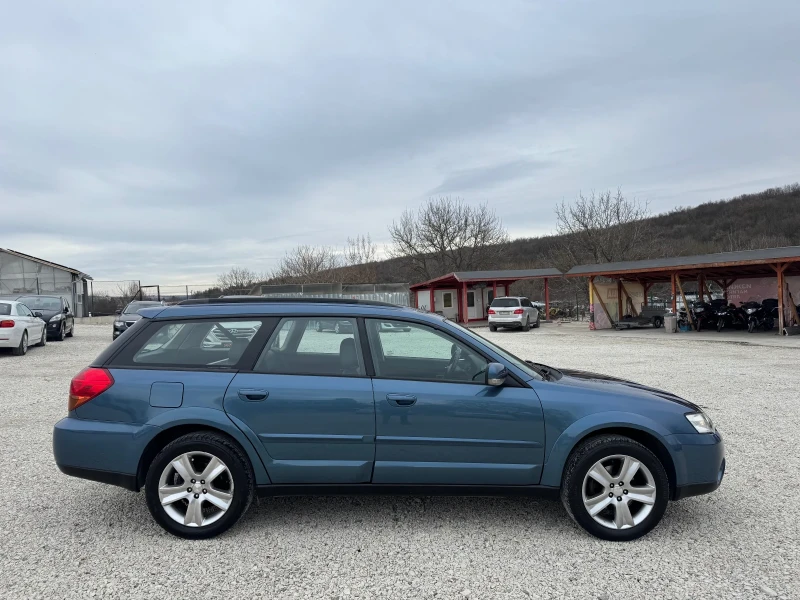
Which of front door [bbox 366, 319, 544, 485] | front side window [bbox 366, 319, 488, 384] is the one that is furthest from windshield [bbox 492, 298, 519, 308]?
front door [bbox 366, 319, 544, 485]

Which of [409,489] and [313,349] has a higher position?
[313,349]

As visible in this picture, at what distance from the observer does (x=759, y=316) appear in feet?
73.3

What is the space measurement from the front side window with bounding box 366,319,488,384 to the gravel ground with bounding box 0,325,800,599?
1.07m

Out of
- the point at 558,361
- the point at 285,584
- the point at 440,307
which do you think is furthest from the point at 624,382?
the point at 440,307

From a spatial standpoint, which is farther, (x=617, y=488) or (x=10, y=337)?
(x=10, y=337)

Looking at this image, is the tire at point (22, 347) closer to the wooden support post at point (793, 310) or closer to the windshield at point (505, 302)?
the windshield at point (505, 302)

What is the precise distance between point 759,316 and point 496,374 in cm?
Answer: 2315

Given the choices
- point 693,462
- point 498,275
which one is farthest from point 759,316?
point 693,462

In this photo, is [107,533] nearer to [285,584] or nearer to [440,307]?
[285,584]

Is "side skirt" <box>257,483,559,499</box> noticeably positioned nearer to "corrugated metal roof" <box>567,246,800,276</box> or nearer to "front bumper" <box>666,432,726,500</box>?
"front bumper" <box>666,432,726,500</box>

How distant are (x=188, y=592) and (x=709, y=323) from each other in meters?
25.6

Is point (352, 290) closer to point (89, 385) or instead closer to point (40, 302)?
point (40, 302)

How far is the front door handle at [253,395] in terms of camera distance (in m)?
3.68

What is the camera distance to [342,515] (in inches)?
162
